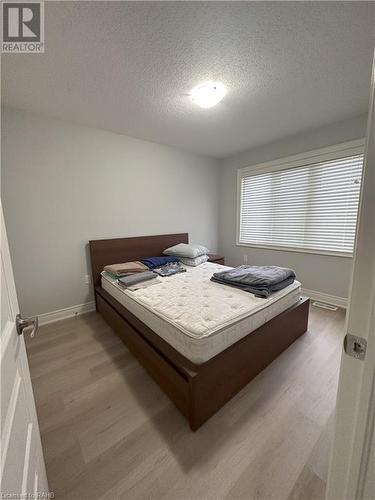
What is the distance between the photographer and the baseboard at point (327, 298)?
109 inches

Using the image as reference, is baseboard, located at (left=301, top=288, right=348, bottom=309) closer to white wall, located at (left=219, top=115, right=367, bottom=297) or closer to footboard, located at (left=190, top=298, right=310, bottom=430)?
white wall, located at (left=219, top=115, right=367, bottom=297)

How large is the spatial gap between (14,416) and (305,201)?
3.56 metres

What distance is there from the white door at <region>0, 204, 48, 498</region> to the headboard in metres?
2.04

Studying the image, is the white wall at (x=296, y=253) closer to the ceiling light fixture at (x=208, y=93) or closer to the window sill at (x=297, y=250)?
the window sill at (x=297, y=250)

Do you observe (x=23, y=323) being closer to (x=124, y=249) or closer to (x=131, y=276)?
(x=131, y=276)

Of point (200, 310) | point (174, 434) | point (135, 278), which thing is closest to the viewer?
point (174, 434)

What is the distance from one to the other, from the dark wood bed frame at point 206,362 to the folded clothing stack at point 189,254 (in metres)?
1.18

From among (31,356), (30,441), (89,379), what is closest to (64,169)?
(31,356)

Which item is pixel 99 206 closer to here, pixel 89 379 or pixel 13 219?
pixel 13 219

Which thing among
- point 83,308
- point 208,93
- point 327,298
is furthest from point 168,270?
point 327,298

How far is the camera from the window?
2629mm

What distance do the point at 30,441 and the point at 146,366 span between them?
3.23 feet

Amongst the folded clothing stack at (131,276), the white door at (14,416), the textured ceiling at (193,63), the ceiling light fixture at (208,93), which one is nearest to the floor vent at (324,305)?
the folded clothing stack at (131,276)

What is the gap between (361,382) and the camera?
53cm
